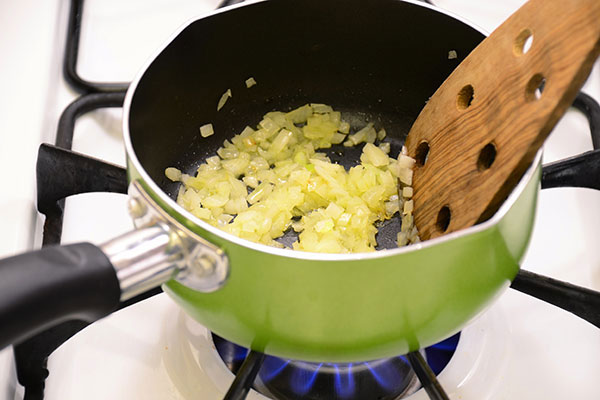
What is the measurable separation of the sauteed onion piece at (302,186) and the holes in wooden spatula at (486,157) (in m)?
0.14

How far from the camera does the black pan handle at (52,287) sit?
0.42m

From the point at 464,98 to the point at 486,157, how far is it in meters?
0.09

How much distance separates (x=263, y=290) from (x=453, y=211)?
8.6 inches

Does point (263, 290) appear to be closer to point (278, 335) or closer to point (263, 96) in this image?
point (278, 335)

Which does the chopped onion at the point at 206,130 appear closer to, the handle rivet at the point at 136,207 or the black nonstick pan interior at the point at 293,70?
the black nonstick pan interior at the point at 293,70

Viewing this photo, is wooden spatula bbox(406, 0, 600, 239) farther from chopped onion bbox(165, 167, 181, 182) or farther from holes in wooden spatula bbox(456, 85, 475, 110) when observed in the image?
chopped onion bbox(165, 167, 181, 182)

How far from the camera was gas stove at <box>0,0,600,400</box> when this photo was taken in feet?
2.15

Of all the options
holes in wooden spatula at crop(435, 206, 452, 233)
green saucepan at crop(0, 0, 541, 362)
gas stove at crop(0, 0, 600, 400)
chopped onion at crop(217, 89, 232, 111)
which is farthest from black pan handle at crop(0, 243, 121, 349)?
chopped onion at crop(217, 89, 232, 111)

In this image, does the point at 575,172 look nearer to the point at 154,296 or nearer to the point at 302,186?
the point at 302,186

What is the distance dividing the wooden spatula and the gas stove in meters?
0.15

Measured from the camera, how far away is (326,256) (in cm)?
46

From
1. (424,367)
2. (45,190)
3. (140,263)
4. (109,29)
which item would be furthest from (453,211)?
(109,29)

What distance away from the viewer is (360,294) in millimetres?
482

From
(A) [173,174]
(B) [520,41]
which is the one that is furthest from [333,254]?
(A) [173,174]
